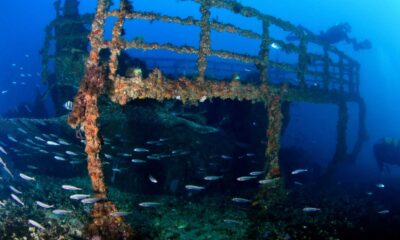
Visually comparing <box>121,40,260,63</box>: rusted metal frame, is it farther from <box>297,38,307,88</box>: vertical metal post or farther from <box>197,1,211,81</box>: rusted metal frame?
<box>297,38,307,88</box>: vertical metal post

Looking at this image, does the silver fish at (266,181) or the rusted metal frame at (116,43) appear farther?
the silver fish at (266,181)

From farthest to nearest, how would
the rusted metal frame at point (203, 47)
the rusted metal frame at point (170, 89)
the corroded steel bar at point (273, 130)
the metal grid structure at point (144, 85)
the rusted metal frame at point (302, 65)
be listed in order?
the rusted metal frame at point (302, 65) → the corroded steel bar at point (273, 130) → the rusted metal frame at point (203, 47) → the rusted metal frame at point (170, 89) → the metal grid structure at point (144, 85)

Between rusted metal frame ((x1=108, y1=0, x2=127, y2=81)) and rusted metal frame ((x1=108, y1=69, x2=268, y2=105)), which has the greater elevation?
rusted metal frame ((x1=108, y1=0, x2=127, y2=81))

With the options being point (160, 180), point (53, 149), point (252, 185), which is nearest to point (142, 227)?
point (160, 180)

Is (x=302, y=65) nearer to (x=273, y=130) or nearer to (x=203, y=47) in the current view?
(x=273, y=130)

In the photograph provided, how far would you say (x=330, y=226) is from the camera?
9.76 meters

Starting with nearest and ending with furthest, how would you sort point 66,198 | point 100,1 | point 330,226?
point 100,1, point 330,226, point 66,198

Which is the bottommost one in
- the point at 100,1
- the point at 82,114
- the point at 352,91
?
the point at 82,114

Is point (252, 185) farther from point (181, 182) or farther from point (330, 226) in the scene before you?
point (330, 226)

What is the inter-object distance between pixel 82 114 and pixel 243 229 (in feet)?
16.4

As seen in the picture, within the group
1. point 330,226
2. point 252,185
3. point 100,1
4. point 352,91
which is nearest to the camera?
point 100,1

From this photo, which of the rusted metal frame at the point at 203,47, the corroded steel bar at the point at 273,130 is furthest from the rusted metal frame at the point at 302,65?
the rusted metal frame at the point at 203,47

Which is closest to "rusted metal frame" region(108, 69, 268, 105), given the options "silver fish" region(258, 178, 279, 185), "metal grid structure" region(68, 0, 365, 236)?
"metal grid structure" region(68, 0, 365, 236)

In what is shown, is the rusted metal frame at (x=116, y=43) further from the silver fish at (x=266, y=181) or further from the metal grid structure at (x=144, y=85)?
the silver fish at (x=266, y=181)
